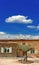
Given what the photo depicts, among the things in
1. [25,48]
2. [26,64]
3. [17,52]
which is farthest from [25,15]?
[26,64]

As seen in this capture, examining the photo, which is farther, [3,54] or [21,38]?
[21,38]

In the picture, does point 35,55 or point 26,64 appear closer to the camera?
point 26,64

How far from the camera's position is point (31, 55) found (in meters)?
33.2

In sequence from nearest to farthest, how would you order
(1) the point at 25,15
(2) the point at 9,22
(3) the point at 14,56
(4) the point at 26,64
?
1. (4) the point at 26,64
2. (3) the point at 14,56
3. (1) the point at 25,15
4. (2) the point at 9,22

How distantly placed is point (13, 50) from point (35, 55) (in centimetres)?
413

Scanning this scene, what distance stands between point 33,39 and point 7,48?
5.12m

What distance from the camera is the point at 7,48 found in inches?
1296

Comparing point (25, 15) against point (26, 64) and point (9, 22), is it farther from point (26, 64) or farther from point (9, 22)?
point (26, 64)

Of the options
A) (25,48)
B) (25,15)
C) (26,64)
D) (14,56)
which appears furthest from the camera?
(25,15)

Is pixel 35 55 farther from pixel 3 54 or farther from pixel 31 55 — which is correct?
pixel 3 54

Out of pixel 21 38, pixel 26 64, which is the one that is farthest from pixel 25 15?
pixel 26 64

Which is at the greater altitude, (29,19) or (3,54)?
(29,19)

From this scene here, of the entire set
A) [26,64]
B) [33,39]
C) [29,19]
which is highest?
[29,19]

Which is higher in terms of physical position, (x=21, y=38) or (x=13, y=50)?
(x=21, y=38)
